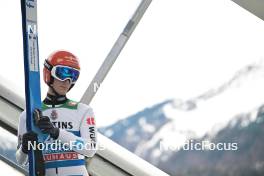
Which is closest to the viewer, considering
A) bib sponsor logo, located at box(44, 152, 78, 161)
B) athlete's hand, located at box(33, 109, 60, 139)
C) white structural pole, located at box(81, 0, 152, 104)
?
athlete's hand, located at box(33, 109, 60, 139)

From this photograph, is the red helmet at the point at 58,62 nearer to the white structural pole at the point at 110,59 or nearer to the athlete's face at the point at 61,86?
the athlete's face at the point at 61,86

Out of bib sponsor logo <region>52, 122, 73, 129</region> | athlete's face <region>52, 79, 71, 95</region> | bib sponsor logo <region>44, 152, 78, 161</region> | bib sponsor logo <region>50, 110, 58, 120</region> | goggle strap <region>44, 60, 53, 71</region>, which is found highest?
goggle strap <region>44, 60, 53, 71</region>

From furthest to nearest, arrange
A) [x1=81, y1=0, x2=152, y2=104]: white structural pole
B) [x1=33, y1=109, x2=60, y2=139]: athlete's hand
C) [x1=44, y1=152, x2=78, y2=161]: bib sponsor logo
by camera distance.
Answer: [x1=81, y1=0, x2=152, y2=104]: white structural pole
[x1=44, y1=152, x2=78, y2=161]: bib sponsor logo
[x1=33, y1=109, x2=60, y2=139]: athlete's hand

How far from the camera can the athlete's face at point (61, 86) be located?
1.99 metres

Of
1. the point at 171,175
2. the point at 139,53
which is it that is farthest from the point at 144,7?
the point at 171,175

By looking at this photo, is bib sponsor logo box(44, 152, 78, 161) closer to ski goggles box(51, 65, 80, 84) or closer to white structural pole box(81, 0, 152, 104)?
ski goggles box(51, 65, 80, 84)

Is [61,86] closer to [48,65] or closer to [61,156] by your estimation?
[48,65]

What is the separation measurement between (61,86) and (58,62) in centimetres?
10

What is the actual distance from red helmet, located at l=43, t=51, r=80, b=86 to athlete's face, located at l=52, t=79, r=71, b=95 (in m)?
0.02

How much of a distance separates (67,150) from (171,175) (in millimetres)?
1429

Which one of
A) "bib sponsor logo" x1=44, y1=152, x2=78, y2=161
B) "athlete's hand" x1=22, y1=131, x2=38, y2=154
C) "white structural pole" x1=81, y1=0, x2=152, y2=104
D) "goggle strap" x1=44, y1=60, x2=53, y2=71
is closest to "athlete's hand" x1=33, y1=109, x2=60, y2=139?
"athlete's hand" x1=22, y1=131, x2=38, y2=154

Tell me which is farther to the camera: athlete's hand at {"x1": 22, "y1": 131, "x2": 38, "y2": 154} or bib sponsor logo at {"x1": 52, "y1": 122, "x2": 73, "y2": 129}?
bib sponsor logo at {"x1": 52, "y1": 122, "x2": 73, "y2": 129}

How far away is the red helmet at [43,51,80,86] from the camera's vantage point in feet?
6.56

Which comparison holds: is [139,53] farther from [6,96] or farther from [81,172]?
[81,172]
